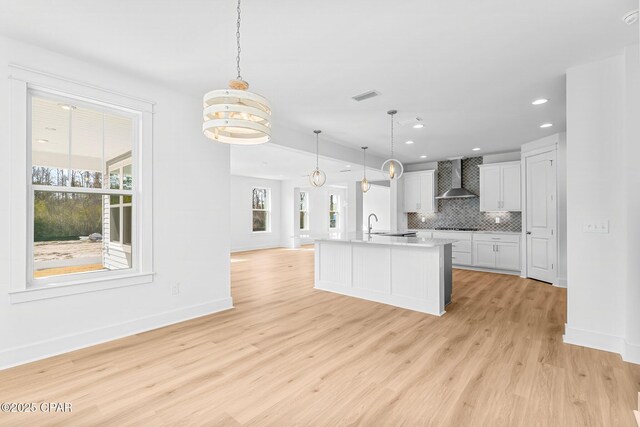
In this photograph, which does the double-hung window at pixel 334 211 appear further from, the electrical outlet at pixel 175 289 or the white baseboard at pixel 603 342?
the white baseboard at pixel 603 342

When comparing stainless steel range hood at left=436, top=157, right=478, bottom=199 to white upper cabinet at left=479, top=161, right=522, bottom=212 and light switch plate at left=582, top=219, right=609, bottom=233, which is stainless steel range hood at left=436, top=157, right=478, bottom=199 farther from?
light switch plate at left=582, top=219, right=609, bottom=233

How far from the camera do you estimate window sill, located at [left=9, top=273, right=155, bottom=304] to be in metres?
2.65

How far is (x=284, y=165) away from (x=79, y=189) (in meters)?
5.93

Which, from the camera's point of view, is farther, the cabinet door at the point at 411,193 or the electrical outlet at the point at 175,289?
the cabinet door at the point at 411,193

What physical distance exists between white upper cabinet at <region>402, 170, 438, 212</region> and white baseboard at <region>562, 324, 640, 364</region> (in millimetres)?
5091

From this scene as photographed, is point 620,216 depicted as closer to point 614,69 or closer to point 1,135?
point 614,69

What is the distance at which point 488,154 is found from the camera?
723 centimetres

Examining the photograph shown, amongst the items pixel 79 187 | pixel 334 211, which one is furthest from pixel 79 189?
pixel 334 211

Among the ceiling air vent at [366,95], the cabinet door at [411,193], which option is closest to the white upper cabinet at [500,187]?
the cabinet door at [411,193]

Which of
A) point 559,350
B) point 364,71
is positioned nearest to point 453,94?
point 364,71

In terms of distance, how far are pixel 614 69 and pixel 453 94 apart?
4.73 ft

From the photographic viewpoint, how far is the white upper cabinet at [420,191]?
26.0 feet

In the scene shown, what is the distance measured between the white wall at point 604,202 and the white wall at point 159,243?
396 cm

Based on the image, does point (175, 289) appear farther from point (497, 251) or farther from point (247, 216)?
point (247, 216)
